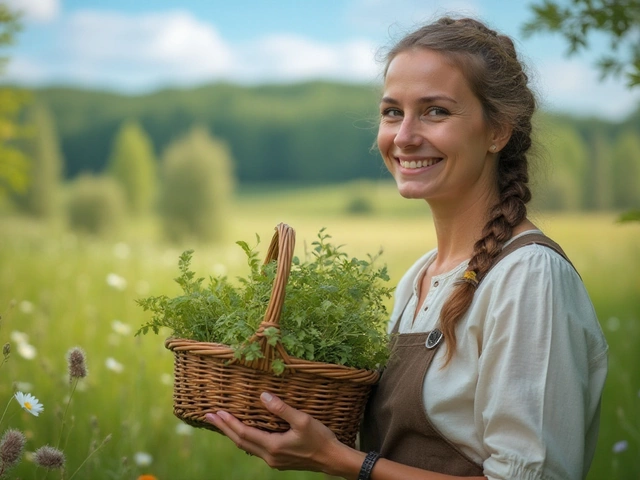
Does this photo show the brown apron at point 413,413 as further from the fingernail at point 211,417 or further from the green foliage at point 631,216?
the green foliage at point 631,216

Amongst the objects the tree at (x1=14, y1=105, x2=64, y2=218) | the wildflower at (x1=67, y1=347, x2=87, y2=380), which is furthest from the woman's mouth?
the tree at (x1=14, y1=105, x2=64, y2=218)

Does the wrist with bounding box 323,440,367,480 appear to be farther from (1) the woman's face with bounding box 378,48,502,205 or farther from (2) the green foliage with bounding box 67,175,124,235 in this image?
(2) the green foliage with bounding box 67,175,124,235

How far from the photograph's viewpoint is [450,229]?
222 cm

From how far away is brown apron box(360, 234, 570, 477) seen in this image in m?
1.90

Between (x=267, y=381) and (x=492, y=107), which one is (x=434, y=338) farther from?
(x=492, y=107)

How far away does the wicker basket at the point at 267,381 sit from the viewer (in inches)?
66.9

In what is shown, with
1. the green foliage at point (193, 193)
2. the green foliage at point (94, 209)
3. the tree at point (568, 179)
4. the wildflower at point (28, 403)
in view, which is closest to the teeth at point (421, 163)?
the wildflower at point (28, 403)

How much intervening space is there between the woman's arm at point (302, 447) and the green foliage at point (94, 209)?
1619cm

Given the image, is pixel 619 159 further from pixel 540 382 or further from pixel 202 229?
pixel 540 382

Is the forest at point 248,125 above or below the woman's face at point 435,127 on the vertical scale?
above

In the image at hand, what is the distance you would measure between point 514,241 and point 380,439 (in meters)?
0.71

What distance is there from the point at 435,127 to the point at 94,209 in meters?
16.7

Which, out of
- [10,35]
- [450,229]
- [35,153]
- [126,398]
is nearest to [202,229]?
[35,153]

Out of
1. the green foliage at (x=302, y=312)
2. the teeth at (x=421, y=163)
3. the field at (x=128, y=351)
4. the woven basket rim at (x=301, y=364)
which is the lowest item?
the field at (x=128, y=351)
